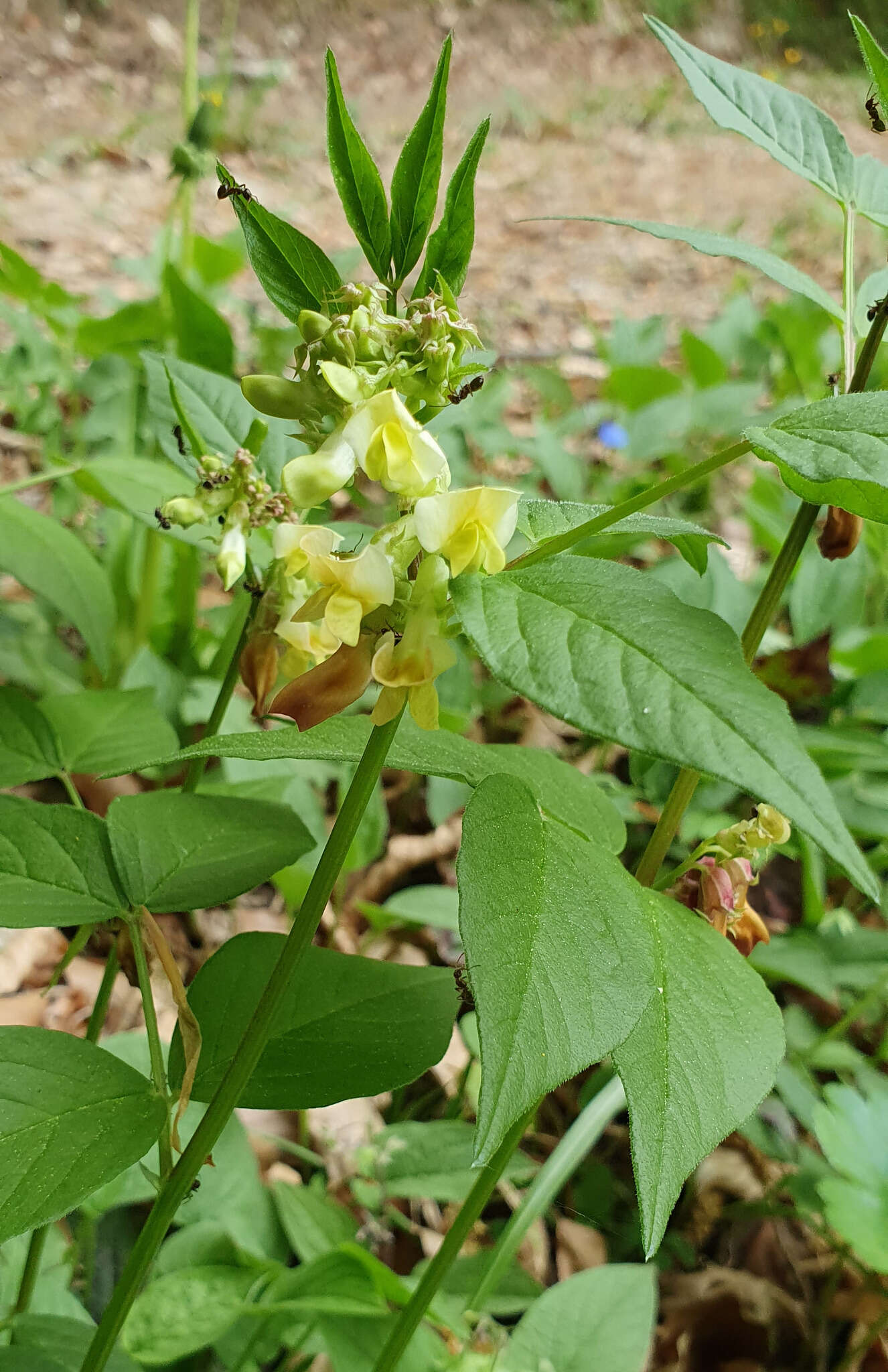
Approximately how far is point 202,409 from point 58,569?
0.45 metres

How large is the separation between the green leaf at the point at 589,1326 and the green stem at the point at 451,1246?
10.3 inches

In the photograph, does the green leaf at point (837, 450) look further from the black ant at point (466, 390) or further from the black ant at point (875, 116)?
the black ant at point (875, 116)

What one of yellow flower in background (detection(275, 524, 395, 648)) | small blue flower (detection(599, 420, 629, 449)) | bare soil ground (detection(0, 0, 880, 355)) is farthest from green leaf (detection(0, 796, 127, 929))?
bare soil ground (detection(0, 0, 880, 355))

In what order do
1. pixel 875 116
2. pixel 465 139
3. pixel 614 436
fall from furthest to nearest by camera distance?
pixel 465 139 → pixel 614 436 → pixel 875 116

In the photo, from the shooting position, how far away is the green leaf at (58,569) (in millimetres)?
1132

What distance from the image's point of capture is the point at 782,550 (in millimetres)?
562

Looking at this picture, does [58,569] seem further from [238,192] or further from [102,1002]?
[238,192]

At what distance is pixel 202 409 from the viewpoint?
2.67 ft

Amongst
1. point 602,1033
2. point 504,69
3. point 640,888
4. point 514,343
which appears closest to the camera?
point 602,1033

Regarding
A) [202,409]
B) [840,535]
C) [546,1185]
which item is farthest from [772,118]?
[546,1185]

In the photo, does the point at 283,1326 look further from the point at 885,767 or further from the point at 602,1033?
the point at 885,767

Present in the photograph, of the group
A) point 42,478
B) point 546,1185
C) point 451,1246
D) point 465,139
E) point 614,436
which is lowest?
point 546,1185

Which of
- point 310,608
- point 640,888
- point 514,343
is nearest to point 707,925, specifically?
point 640,888

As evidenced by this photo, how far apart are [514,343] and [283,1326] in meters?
2.90
